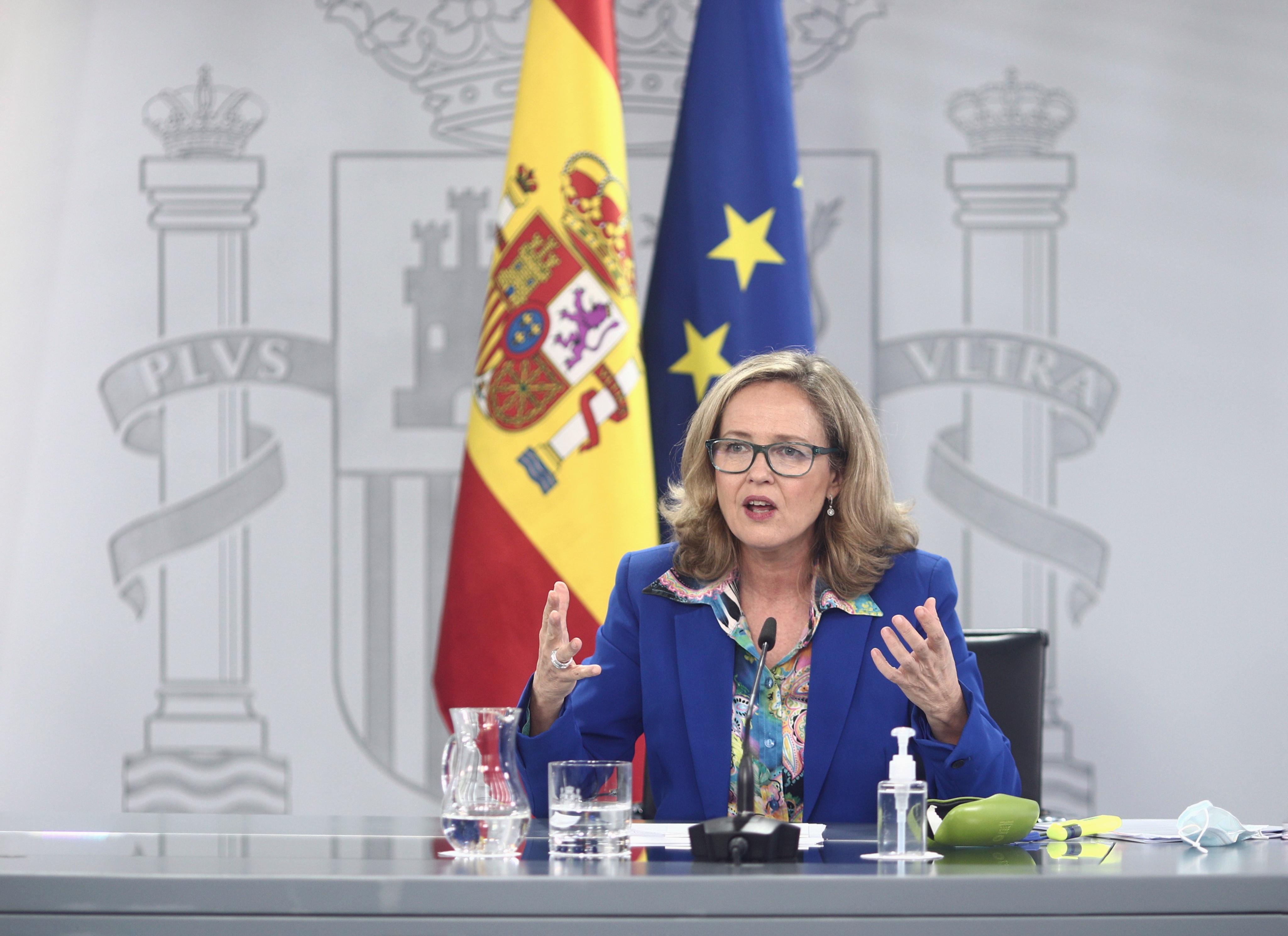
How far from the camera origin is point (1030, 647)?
199 centimetres

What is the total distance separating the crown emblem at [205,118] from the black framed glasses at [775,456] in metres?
1.76

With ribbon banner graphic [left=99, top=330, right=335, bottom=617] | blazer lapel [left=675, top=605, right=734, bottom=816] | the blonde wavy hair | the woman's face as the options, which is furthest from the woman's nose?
ribbon banner graphic [left=99, top=330, right=335, bottom=617]

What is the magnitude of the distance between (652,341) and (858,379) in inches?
21.9

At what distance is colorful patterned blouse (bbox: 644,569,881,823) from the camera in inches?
65.5

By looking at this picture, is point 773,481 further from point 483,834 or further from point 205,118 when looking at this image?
point 205,118

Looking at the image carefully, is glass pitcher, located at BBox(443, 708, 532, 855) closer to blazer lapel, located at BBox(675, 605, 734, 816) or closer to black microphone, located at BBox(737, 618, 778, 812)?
black microphone, located at BBox(737, 618, 778, 812)

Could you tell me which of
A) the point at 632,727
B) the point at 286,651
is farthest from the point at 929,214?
the point at 286,651

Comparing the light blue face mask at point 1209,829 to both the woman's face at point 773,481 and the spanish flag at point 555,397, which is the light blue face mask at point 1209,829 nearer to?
the woman's face at point 773,481

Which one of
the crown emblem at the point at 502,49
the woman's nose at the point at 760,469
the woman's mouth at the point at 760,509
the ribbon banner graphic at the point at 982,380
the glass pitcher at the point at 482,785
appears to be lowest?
the glass pitcher at the point at 482,785

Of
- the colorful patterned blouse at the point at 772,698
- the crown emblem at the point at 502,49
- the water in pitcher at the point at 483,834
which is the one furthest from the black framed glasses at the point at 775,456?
the crown emblem at the point at 502,49

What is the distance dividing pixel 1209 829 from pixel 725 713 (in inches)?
25.2

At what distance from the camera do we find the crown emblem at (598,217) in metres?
2.52

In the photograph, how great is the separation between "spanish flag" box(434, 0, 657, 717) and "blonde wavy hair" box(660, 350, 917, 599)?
2.02ft

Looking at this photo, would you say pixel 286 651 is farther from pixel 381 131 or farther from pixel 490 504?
pixel 381 131
